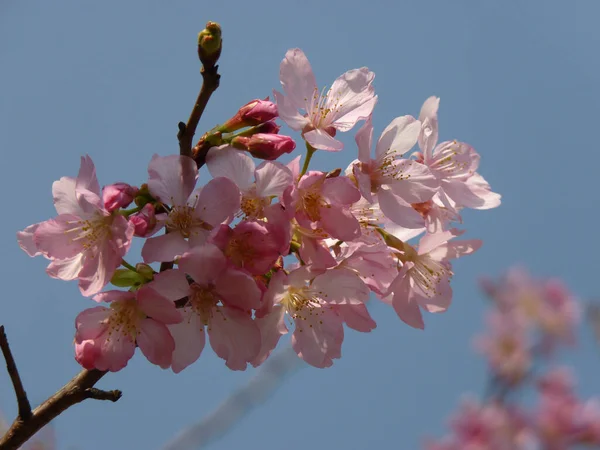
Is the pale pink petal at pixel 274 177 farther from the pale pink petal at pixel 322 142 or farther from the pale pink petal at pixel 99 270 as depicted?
the pale pink petal at pixel 99 270

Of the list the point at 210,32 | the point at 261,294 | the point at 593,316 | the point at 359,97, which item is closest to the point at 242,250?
the point at 261,294

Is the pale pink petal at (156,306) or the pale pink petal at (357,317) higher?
the pale pink petal at (156,306)

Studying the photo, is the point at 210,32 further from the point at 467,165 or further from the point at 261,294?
the point at 467,165

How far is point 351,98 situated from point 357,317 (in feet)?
1.64

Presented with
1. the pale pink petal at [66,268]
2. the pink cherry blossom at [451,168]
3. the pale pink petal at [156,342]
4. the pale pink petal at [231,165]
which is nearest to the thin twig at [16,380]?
the pale pink petal at [66,268]

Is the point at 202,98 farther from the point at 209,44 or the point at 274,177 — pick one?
the point at 274,177

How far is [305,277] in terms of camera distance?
1.17 metres

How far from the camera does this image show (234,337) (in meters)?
1.18

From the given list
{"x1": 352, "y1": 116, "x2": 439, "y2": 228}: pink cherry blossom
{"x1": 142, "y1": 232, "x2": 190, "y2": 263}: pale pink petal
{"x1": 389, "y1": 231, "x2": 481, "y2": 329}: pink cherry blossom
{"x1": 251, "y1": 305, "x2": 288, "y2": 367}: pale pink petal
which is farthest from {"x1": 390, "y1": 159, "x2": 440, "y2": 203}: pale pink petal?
{"x1": 142, "y1": 232, "x2": 190, "y2": 263}: pale pink petal

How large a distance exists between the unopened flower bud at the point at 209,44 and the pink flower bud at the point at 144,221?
0.29m

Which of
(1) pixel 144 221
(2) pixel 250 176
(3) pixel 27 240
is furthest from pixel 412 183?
(3) pixel 27 240

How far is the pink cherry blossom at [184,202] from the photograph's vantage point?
1116 millimetres

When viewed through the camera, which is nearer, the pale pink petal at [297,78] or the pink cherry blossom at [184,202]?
the pink cherry blossom at [184,202]

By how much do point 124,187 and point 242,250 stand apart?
0.86 ft
